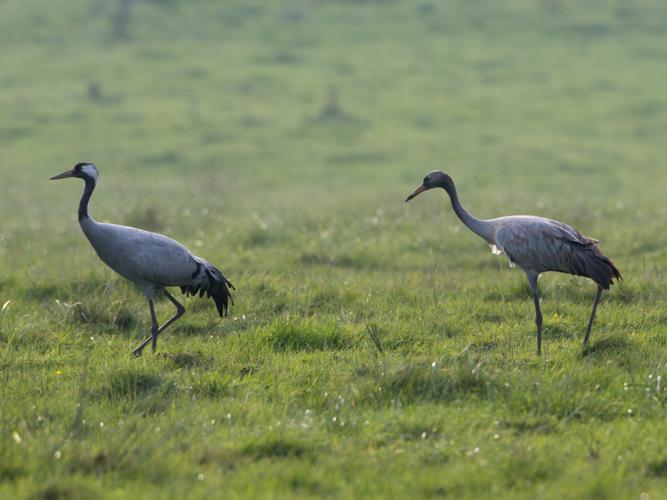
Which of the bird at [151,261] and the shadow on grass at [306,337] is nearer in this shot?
the shadow on grass at [306,337]

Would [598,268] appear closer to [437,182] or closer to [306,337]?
[437,182]

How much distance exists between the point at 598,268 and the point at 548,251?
1.43 ft

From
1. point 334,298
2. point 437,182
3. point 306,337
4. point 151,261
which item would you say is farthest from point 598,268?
point 151,261

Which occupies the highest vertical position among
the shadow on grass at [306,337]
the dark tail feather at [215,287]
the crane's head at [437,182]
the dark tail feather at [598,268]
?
the crane's head at [437,182]

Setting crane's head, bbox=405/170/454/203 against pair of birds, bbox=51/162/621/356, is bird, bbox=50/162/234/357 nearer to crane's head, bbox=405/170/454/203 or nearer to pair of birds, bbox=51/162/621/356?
pair of birds, bbox=51/162/621/356

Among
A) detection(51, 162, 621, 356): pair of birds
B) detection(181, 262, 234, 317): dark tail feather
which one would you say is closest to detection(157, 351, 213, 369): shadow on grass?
detection(51, 162, 621, 356): pair of birds

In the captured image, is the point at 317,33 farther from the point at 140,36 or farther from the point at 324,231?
the point at 324,231

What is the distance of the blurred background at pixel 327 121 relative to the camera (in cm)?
1512

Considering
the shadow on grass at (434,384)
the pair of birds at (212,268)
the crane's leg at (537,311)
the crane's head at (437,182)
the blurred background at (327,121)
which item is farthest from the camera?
the blurred background at (327,121)

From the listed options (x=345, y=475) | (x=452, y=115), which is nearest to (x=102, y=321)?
(x=345, y=475)

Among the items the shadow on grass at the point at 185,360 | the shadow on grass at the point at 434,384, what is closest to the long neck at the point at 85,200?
the shadow on grass at the point at 185,360

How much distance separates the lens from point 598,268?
26.9 ft

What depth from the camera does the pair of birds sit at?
828cm

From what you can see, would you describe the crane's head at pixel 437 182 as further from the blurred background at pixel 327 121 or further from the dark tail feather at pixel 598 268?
the blurred background at pixel 327 121
